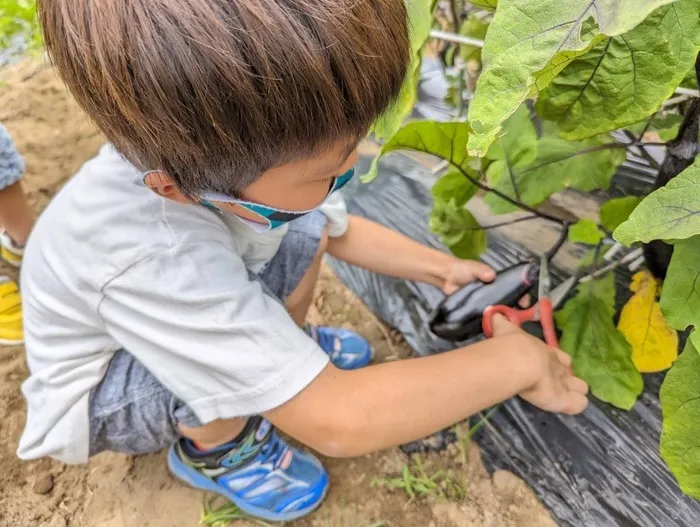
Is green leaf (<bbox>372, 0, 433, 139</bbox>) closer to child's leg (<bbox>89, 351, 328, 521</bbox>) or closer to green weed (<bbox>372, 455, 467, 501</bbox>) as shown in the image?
child's leg (<bbox>89, 351, 328, 521</bbox>)

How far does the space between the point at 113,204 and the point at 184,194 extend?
0.17 meters

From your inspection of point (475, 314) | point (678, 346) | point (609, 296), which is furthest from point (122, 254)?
point (678, 346)

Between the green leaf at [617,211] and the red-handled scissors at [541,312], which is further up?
the green leaf at [617,211]

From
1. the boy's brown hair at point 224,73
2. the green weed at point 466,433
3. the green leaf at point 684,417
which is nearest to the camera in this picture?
the boy's brown hair at point 224,73

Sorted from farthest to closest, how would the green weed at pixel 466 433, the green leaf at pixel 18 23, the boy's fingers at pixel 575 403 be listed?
the green leaf at pixel 18 23 → the green weed at pixel 466 433 → the boy's fingers at pixel 575 403

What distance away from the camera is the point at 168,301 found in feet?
2.88

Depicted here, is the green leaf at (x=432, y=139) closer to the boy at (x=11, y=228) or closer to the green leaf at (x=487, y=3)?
the green leaf at (x=487, y=3)

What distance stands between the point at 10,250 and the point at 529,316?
1379 mm

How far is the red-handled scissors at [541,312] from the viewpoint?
1.18m

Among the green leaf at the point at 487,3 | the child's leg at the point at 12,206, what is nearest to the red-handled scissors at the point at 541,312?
the green leaf at the point at 487,3

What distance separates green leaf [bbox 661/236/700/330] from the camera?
2.54ft

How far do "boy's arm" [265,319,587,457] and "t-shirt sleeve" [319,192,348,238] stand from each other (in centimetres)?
41

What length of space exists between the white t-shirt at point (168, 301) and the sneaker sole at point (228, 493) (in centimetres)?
27

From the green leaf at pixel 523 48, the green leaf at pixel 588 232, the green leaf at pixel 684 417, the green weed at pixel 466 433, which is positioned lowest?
the green weed at pixel 466 433
